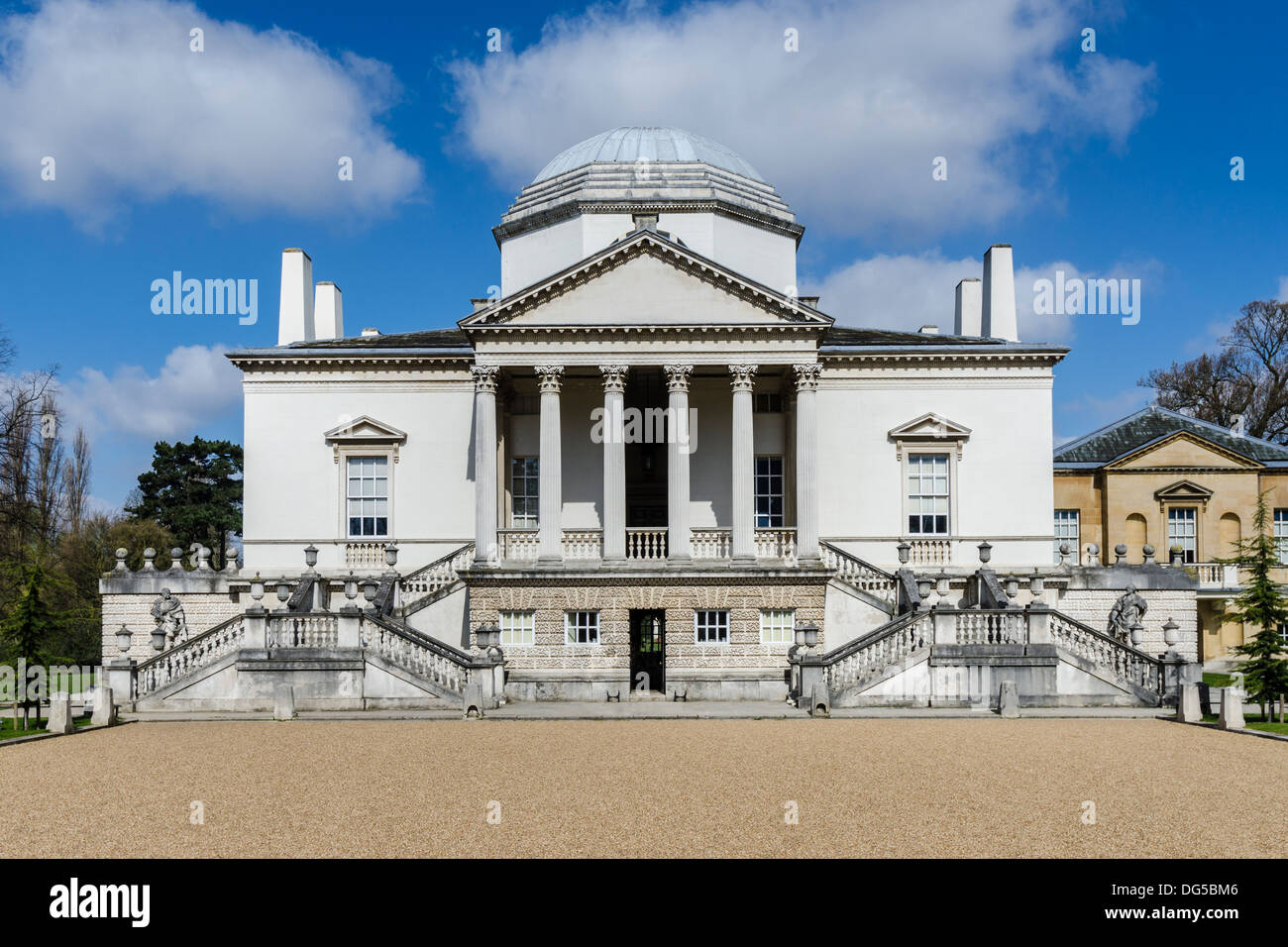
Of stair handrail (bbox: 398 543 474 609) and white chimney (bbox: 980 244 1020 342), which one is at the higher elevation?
white chimney (bbox: 980 244 1020 342)

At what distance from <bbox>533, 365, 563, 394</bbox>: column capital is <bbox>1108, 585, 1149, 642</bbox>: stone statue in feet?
51.3

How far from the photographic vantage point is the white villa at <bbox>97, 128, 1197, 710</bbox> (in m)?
23.7

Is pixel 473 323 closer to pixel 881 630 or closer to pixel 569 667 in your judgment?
pixel 569 667

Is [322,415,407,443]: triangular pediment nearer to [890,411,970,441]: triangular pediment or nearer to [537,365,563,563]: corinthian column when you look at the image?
[537,365,563,563]: corinthian column

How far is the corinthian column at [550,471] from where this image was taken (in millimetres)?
27203

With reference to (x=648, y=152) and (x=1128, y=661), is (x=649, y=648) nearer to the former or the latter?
(x=1128, y=661)

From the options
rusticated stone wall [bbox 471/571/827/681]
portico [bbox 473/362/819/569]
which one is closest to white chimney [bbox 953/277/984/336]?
portico [bbox 473/362/819/569]

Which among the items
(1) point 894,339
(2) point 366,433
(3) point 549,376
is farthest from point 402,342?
(1) point 894,339

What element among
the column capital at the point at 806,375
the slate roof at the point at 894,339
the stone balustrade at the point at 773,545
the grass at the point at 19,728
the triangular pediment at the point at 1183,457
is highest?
the slate roof at the point at 894,339

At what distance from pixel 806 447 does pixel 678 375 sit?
3.98 meters

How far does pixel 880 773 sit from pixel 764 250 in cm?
2360

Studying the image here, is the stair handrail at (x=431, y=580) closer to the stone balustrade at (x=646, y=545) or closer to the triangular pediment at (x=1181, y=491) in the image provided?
the stone balustrade at (x=646, y=545)

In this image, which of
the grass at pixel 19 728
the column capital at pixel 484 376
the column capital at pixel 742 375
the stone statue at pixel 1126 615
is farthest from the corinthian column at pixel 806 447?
the grass at pixel 19 728

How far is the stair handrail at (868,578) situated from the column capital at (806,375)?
4369 millimetres
